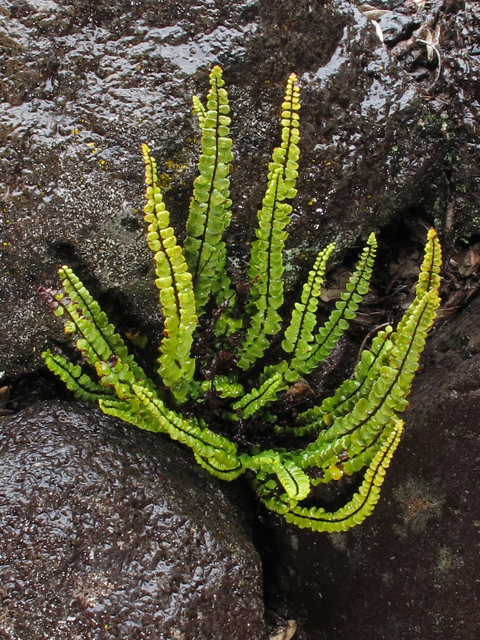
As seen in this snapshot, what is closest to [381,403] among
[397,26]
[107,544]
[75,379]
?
[107,544]

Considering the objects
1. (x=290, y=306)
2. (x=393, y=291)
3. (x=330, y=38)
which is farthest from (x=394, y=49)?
(x=290, y=306)

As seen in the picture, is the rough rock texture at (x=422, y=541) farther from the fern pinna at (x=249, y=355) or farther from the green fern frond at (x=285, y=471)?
the green fern frond at (x=285, y=471)

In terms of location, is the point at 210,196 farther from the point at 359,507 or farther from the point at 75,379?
the point at 359,507

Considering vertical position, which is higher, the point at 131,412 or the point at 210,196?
the point at 210,196

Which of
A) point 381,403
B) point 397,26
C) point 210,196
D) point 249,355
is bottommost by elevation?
point 249,355

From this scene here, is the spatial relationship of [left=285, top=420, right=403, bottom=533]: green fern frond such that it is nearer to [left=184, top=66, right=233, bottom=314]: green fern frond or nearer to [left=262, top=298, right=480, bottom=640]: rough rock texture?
[left=262, top=298, right=480, bottom=640]: rough rock texture

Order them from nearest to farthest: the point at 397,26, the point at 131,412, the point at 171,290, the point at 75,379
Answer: the point at 171,290
the point at 131,412
the point at 75,379
the point at 397,26
